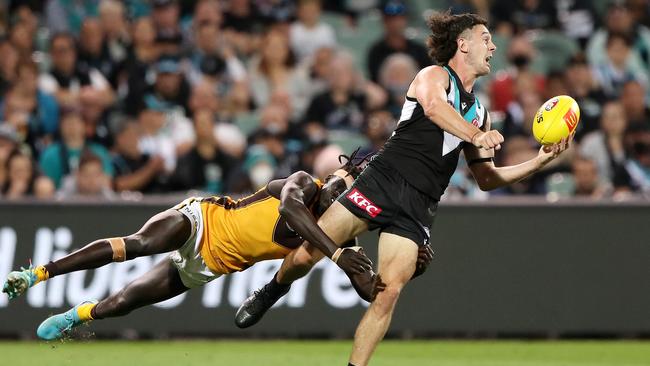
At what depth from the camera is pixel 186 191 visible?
44.0 ft

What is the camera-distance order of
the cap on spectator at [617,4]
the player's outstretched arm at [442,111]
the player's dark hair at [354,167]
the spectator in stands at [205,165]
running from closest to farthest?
the player's outstretched arm at [442,111]
the player's dark hair at [354,167]
the spectator in stands at [205,165]
the cap on spectator at [617,4]

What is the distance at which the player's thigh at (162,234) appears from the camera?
28.5 feet

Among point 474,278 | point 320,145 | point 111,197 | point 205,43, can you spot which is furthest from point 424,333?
point 205,43

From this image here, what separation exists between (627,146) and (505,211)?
2.54 meters

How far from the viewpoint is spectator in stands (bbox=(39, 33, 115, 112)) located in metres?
14.5

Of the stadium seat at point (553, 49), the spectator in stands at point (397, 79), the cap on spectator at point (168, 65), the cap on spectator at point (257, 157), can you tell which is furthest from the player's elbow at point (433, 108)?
the stadium seat at point (553, 49)

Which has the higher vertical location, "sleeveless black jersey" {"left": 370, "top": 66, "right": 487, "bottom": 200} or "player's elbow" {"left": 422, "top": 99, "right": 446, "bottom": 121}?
"player's elbow" {"left": 422, "top": 99, "right": 446, "bottom": 121}

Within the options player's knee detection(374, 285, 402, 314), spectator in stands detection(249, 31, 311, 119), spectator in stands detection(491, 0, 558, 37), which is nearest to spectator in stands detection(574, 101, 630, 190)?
spectator in stands detection(491, 0, 558, 37)

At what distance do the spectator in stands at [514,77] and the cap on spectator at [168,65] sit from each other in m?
4.05

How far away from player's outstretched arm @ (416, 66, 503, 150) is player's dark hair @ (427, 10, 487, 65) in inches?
11.2

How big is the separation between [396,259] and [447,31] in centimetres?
169

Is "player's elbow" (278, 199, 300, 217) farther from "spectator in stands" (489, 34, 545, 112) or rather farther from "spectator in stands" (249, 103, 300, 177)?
"spectator in stands" (489, 34, 545, 112)

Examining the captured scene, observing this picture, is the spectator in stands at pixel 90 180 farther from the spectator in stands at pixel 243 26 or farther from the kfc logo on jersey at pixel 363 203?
the kfc logo on jersey at pixel 363 203

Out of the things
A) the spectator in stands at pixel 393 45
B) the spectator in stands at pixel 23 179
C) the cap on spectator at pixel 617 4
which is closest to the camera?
the spectator in stands at pixel 23 179
